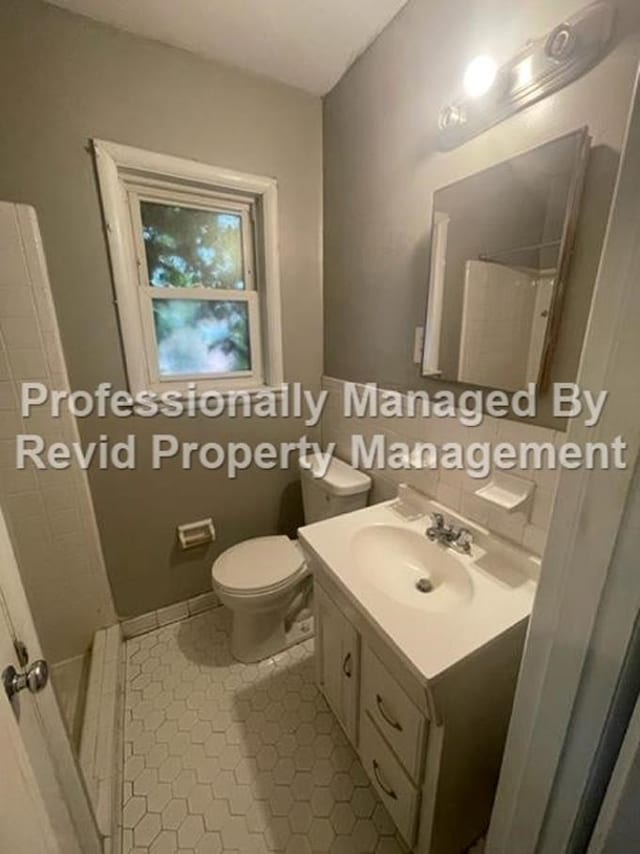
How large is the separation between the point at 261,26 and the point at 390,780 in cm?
242

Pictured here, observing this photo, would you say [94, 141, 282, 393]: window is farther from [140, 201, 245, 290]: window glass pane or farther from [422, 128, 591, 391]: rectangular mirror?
[422, 128, 591, 391]: rectangular mirror

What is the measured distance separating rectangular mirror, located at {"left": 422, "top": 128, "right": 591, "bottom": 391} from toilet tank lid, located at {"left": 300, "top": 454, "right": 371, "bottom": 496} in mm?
589

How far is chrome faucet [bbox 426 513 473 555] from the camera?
1.15 meters

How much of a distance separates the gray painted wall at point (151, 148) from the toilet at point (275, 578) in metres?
0.30

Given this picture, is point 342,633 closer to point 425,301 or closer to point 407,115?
point 425,301

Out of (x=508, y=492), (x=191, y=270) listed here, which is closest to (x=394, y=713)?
(x=508, y=492)

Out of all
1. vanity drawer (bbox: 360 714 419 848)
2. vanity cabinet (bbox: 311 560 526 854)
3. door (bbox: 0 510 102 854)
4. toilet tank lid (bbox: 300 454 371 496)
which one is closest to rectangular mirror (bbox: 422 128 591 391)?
toilet tank lid (bbox: 300 454 371 496)

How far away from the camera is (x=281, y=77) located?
1.53 m

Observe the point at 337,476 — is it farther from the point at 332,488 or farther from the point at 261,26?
the point at 261,26

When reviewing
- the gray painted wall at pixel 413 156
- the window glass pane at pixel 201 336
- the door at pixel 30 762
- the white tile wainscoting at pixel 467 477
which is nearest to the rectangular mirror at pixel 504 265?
the gray painted wall at pixel 413 156

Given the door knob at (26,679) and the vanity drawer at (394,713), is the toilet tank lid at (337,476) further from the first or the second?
the door knob at (26,679)

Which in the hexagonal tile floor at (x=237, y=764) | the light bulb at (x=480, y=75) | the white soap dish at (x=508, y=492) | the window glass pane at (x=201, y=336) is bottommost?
the hexagonal tile floor at (x=237, y=764)

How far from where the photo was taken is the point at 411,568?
1.22 m

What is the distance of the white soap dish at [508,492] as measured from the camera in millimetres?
1009
